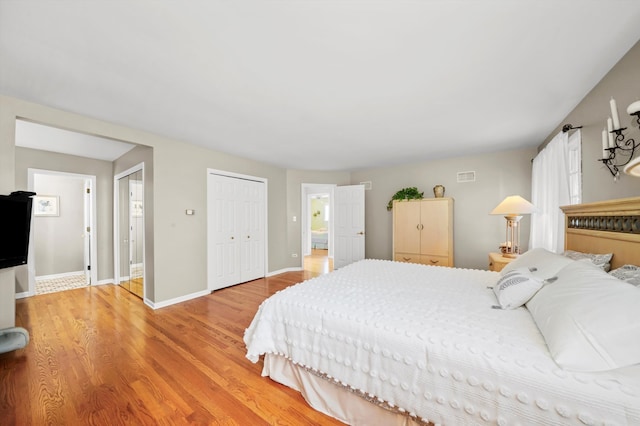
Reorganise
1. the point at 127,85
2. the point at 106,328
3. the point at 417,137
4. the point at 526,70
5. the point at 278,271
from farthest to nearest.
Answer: the point at 278,271 < the point at 417,137 < the point at 106,328 < the point at 127,85 < the point at 526,70

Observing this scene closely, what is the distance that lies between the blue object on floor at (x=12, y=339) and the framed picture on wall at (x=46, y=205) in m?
3.71

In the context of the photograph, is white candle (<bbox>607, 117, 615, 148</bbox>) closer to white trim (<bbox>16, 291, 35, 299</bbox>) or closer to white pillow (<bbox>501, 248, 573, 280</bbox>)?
white pillow (<bbox>501, 248, 573, 280</bbox>)

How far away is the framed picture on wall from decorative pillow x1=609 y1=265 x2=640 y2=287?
7.68 m

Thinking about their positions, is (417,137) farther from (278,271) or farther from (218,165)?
(278,271)

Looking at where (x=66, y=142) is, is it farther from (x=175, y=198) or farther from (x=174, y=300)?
(x=174, y=300)

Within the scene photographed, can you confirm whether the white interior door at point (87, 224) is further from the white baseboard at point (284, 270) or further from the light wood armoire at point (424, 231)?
the light wood armoire at point (424, 231)

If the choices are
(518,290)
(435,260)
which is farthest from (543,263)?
(435,260)

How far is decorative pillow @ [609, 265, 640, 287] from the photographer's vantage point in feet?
3.80

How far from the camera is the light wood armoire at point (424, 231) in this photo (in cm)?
414

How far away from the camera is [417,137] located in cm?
336

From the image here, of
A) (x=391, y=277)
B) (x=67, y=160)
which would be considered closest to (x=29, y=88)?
(x=67, y=160)

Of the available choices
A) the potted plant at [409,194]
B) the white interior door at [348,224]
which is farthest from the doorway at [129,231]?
the potted plant at [409,194]

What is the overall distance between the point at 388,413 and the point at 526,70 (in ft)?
8.45

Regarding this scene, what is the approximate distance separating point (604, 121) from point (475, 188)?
2564 millimetres
